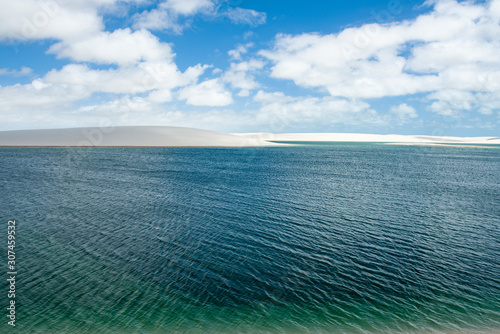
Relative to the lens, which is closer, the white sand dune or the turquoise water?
the turquoise water

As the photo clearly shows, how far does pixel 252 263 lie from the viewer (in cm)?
1634

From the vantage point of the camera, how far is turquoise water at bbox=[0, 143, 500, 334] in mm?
11641

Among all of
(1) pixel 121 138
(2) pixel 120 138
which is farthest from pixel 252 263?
(2) pixel 120 138

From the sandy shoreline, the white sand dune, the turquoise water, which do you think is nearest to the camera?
the turquoise water

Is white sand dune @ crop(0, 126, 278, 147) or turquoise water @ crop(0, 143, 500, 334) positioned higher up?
white sand dune @ crop(0, 126, 278, 147)

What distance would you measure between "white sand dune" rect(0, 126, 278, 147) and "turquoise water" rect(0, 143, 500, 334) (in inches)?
4312

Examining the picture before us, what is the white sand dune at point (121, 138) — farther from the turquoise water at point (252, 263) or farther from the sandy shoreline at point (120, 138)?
the turquoise water at point (252, 263)

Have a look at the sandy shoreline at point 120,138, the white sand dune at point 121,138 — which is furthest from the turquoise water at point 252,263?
the white sand dune at point 121,138

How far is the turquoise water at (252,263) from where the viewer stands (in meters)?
11.6

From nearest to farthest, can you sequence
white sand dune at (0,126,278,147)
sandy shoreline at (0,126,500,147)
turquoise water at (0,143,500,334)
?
turquoise water at (0,143,500,334)
sandy shoreline at (0,126,500,147)
white sand dune at (0,126,278,147)

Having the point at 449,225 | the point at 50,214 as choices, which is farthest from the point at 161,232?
the point at 449,225

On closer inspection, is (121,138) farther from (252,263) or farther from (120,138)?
(252,263)

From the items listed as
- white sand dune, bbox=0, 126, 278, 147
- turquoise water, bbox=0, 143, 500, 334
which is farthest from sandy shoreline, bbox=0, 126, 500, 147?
turquoise water, bbox=0, 143, 500, 334

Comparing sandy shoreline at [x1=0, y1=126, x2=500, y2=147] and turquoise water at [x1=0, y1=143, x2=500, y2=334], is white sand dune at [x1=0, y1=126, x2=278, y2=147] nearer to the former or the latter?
sandy shoreline at [x1=0, y1=126, x2=500, y2=147]
